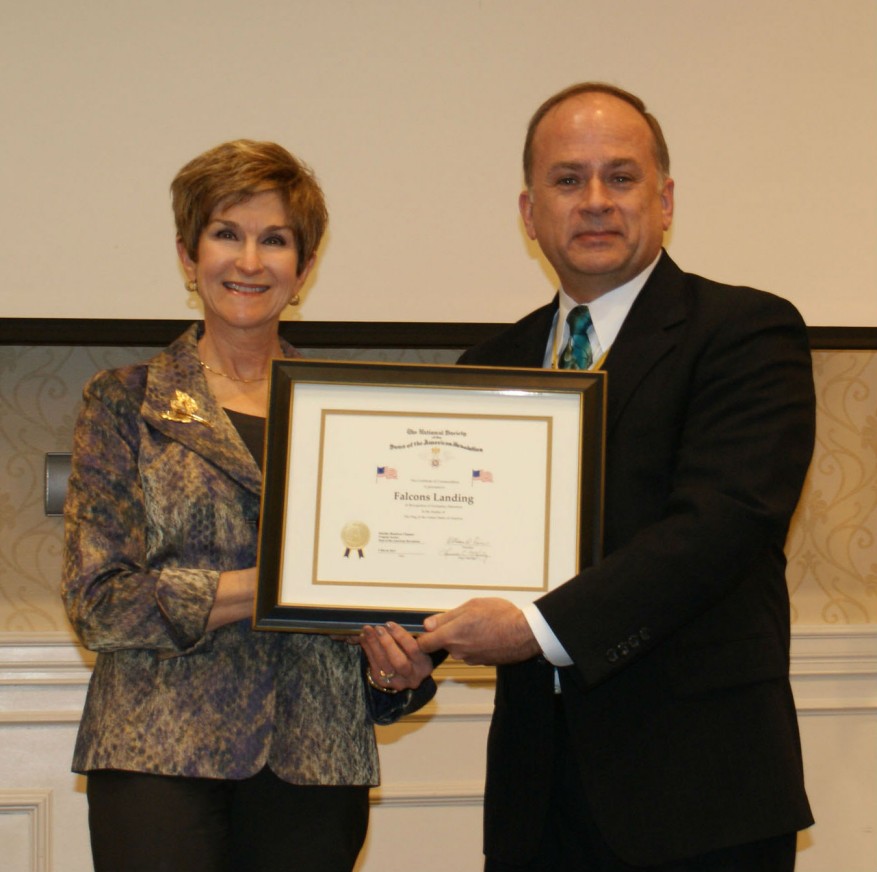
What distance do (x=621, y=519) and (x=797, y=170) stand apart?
4.79 ft

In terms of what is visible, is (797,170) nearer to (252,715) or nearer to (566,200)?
(566,200)

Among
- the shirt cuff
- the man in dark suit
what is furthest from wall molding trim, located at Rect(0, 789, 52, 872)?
the shirt cuff

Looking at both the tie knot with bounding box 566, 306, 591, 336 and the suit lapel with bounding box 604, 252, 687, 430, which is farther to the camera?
the tie knot with bounding box 566, 306, 591, 336

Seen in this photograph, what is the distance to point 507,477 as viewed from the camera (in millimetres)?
1788

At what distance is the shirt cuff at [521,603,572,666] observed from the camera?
66.5 inches

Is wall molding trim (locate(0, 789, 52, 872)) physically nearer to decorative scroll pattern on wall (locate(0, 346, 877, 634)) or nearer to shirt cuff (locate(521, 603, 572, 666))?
decorative scroll pattern on wall (locate(0, 346, 877, 634))

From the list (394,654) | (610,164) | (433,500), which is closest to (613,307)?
(610,164)

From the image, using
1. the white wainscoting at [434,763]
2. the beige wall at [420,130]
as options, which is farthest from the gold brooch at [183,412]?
the white wainscoting at [434,763]

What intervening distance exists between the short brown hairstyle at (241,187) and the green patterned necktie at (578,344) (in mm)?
461

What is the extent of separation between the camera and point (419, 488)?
179 centimetres

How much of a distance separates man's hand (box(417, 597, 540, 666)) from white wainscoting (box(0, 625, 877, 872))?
4.16 ft

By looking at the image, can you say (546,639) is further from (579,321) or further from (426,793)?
(426,793)

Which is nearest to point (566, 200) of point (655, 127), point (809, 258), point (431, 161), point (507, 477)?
point (655, 127)
